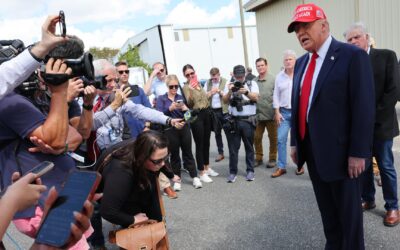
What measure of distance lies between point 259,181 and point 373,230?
1922 mm

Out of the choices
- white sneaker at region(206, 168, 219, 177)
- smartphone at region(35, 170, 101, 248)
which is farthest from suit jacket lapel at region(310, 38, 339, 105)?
white sneaker at region(206, 168, 219, 177)

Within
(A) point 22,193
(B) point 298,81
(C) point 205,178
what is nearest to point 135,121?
(C) point 205,178

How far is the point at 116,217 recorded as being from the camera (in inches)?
96.0

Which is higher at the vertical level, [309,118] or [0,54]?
[0,54]

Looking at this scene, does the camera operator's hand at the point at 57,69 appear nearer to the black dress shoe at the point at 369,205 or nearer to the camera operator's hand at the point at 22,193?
the camera operator's hand at the point at 22,193

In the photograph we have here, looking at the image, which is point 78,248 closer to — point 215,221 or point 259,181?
point 215,221

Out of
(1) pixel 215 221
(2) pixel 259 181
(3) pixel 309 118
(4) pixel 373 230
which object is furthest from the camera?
(2) pixel 259 181

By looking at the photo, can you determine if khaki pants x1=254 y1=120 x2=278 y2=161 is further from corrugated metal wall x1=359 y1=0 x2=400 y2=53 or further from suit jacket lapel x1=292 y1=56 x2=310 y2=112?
corrugated metal wall x1=359 y1=0 x2=400 y2=53

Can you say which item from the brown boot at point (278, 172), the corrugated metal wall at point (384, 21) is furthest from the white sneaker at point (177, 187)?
the corrugated metal wall at point (384, 21)

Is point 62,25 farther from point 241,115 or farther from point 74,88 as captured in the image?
point 241,115

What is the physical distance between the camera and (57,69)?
161cm

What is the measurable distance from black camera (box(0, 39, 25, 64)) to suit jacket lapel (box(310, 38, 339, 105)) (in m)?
1.75

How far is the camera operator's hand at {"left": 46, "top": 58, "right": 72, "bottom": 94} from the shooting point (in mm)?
1596

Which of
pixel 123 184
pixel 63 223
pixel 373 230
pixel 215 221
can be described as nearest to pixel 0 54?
pixel 63 223
